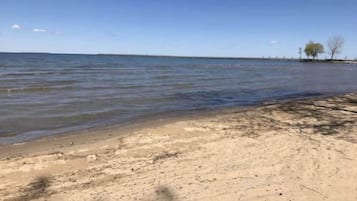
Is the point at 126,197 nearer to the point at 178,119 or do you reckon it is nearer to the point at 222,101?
the point at 178,119

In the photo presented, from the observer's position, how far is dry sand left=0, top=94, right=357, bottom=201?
4.05 m

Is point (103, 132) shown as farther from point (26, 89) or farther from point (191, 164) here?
point (26, 89)

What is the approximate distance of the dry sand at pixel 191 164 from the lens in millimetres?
4047

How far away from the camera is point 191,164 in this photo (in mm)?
5070

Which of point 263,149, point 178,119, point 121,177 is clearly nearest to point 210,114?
point 178,119

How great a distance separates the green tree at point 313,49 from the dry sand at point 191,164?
11636cm

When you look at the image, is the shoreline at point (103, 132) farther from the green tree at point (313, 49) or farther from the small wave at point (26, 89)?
the green tree at point (313, 49)

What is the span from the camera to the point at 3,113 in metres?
10.0

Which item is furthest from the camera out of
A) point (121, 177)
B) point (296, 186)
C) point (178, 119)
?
point (178, 119)

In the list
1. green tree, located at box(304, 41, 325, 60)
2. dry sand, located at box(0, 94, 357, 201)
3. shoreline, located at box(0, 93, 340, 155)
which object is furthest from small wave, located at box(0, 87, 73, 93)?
green tree, located at box(304, 41, 325, 60)

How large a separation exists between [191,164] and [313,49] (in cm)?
12088

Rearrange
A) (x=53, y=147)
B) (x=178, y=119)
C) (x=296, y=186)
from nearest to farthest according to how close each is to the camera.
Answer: (x=296, y=186) < (x=53, y=147) < (x=178, y=119)

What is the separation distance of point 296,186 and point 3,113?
947 centimetres

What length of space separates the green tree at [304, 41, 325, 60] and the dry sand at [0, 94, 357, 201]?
382 ft
